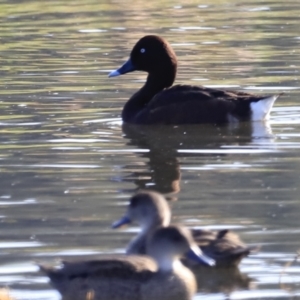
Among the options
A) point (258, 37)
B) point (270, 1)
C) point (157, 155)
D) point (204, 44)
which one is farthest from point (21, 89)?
point (270, 1)

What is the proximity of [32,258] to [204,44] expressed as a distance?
12.7 meters

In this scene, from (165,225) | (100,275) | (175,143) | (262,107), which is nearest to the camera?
(100,275)

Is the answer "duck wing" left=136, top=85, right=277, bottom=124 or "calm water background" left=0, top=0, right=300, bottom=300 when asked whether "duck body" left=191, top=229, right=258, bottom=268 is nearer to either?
"calm water background" left=0, top=0, right=300, bottom=300

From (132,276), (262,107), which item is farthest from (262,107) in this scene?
(132,276)

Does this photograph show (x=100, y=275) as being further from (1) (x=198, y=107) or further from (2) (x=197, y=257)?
(1) (x=198, y=107)

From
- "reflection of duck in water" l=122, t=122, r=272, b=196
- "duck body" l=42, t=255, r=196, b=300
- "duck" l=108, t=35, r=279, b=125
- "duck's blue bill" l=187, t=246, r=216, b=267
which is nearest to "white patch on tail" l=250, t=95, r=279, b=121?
"duck" l=108, t=35, r=279, b=125

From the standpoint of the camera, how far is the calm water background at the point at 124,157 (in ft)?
25.3

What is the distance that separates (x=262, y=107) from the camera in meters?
12.8

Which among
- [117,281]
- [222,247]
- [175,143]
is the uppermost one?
[117,281]

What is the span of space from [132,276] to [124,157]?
450cm

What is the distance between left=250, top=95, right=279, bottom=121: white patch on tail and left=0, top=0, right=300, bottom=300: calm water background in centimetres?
14

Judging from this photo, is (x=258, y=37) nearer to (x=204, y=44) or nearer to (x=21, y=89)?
(x=204, y=44)

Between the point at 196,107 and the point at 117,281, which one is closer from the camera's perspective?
the point at 117,281

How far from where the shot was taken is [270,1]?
27875 mm
